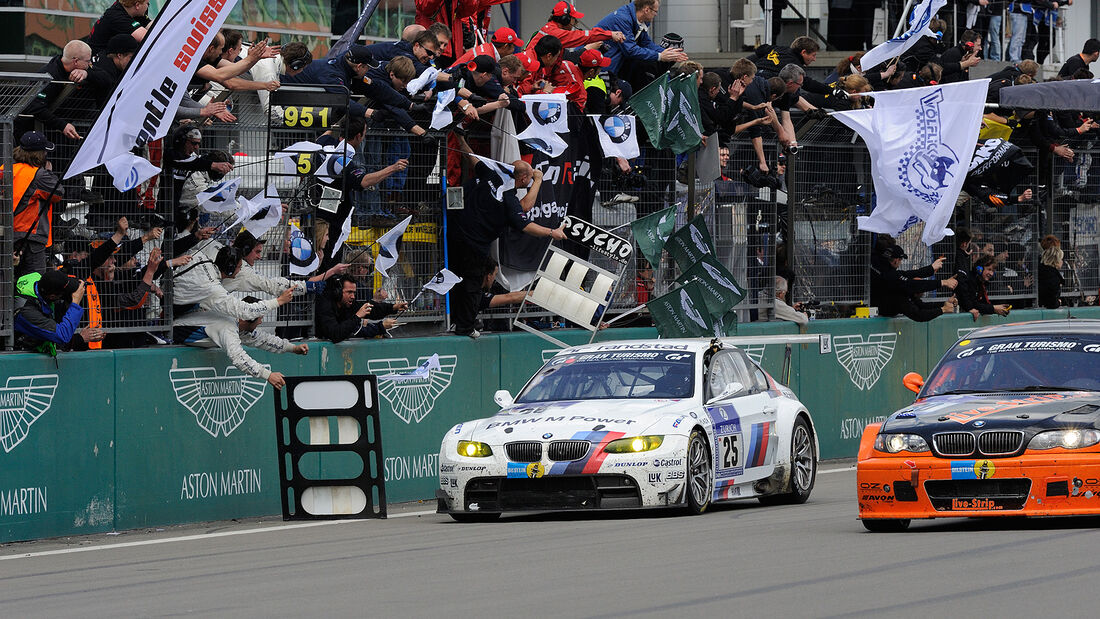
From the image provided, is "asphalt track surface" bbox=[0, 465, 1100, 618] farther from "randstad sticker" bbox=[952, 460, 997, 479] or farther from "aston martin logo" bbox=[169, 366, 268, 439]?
"aston martin logo" bbox=[169, 366, 268, 439]

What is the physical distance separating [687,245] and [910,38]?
178 inches

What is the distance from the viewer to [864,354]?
21.8 meters

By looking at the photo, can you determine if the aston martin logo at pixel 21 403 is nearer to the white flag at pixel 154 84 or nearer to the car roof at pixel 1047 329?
the white flag at pixel 154 84

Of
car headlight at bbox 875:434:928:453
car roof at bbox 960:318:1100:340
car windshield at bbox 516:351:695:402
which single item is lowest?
car headlight at bbox 875:434:928:453

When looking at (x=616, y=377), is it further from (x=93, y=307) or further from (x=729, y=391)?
(x=93, y=307)

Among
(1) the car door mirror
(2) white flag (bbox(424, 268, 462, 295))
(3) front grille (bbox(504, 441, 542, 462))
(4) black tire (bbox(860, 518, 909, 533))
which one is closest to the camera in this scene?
(4) black tire (bbox(860, 518, 909, 533))

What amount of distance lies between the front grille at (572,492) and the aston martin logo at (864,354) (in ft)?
27.7

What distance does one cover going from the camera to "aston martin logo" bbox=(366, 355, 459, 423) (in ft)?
53.6

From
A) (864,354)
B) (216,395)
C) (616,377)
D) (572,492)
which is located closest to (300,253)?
(216,395)

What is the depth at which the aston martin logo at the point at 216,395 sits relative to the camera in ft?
47.5

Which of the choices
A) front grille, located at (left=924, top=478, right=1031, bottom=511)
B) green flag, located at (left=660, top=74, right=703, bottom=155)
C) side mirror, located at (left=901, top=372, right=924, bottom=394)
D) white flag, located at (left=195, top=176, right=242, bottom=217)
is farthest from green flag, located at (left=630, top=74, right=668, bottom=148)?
front grille, located at (left=924, top=478, right=1031, bottom=511)

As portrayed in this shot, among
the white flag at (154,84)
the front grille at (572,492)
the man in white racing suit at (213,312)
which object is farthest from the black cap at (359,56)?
the front grille at (572,492)

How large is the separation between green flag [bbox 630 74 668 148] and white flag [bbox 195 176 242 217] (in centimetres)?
515

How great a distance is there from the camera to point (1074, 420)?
37.5ft
